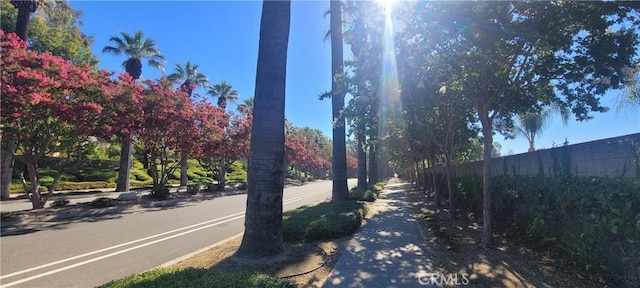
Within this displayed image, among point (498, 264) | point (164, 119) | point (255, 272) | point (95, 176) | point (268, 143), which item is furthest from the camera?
point (95, 176)

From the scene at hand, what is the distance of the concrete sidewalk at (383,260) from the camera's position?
5.32 metres

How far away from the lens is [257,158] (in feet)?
21.1

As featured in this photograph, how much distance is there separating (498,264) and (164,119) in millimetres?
16836

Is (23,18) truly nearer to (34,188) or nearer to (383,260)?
(34,188)

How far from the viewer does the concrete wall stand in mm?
5156

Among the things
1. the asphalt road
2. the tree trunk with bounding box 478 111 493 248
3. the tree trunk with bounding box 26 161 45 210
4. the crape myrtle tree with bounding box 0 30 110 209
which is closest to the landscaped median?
the asphalt road

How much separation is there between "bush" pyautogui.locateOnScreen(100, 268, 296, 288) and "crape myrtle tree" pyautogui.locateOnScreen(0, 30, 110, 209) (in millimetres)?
9680

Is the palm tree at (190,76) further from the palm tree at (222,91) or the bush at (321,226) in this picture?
the bush at (321,226)

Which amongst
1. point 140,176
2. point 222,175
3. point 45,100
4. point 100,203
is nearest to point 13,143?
point 100,203

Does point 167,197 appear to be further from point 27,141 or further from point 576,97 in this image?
point 576,97

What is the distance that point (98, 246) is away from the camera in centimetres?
863

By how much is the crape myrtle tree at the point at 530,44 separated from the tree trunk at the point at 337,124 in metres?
6.26

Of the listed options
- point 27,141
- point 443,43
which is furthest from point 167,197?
point 443,43

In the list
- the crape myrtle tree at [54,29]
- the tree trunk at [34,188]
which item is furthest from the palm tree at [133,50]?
the tree trunk at [34,188]
